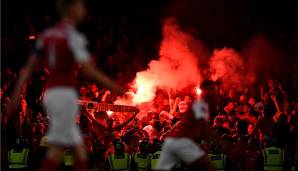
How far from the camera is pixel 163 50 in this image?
21.9m

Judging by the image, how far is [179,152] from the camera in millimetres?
7496

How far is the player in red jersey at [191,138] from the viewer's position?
746 centimetres

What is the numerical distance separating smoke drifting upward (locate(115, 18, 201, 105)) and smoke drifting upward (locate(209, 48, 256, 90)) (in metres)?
0.73

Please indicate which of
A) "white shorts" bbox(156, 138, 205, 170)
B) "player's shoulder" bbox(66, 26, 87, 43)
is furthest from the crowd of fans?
"player's shoulder" bbox(66, 26, 87, 43)

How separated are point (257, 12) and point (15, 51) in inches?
348

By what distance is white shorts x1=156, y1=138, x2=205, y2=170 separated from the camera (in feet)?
24.5

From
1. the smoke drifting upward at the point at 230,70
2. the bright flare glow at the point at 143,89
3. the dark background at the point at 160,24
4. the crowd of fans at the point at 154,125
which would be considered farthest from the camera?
the dark background at the point at 160,24

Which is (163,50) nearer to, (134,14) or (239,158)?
(134,14)

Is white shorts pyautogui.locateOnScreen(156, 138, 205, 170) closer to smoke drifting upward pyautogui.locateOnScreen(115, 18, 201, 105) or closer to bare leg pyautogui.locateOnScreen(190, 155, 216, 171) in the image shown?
bare leg pyautogui.locateOnScreen(190, 155, 216, 171)

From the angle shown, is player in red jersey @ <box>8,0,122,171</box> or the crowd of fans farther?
the crowd of fans

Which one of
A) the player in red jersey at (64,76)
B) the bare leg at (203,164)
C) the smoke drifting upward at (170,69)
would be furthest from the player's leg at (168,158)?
the smoke drifting upward at (170,69)

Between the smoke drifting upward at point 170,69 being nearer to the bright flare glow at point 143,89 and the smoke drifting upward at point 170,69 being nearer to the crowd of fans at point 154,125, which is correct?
the bright flare glow at point 143,89

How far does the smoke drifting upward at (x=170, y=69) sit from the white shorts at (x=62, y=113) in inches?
525

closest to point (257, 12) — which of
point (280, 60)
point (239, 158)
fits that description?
point (280, 60)
